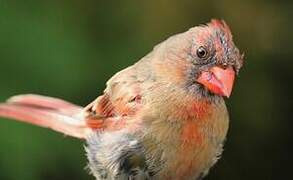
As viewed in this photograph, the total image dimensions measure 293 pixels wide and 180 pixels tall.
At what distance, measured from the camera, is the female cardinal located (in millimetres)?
1823

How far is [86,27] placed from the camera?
2.80 meters

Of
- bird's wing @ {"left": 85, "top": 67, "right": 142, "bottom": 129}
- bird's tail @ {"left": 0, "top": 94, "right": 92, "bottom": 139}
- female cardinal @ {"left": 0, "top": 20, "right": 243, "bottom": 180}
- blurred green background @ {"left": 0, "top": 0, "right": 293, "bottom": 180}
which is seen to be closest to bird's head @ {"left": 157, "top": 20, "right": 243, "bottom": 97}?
female cardinal @ {"left": 0, "top": 20, "right": 243, "bottom": 180}

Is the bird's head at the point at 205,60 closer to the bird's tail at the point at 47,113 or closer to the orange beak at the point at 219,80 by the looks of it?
the orange beak at the point at 219,80

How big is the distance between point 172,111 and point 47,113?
40 cm

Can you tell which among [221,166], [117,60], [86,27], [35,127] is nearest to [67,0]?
[86,27]

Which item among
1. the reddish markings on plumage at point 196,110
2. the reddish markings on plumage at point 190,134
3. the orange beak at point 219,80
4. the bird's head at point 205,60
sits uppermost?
the bird's head at point 205,60

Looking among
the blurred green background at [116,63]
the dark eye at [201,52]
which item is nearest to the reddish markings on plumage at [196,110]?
the dark eye at [201,52]

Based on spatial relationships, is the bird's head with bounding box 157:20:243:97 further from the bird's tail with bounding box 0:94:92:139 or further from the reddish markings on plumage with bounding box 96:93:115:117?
the bird's tail with bounding box 0:94:92:139

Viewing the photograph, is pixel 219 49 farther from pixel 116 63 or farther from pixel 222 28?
pixel 116 63

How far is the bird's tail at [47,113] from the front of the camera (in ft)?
6.64

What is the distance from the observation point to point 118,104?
204 cm

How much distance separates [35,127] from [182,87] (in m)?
0.93

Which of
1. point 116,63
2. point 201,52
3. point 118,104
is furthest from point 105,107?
point 116,63

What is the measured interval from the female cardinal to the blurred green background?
647 millimetres
